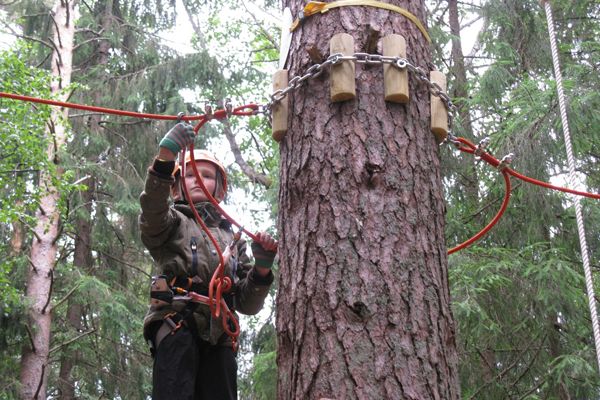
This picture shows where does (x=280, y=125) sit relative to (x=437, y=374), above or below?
above

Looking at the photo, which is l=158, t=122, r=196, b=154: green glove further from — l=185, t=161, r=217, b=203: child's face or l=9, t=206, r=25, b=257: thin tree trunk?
l=9, t=206, r=25, b=257: thin tree trunk

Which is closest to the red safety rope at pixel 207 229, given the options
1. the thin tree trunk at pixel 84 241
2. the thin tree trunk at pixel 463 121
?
the thin tree trunk at pixel 463 121

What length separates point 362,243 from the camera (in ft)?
6.49

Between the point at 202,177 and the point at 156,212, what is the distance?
1.82 feet

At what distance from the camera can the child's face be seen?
334 centimetres

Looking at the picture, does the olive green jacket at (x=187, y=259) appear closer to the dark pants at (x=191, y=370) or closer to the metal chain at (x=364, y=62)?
the dark pants at (x=191, y=370)

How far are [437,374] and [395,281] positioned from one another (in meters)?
0.26

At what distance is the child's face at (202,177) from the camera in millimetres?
3338

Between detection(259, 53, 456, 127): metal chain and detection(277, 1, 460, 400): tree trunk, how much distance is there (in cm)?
3

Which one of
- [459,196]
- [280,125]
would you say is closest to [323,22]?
[280,125]

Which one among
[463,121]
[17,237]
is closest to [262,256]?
[463,121]

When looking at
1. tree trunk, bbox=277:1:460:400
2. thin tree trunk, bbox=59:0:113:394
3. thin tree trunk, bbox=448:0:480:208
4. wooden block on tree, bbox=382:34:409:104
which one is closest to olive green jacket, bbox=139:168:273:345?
tree trunk, bbox=277:1:460:400

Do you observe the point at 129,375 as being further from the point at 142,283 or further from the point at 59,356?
the point at 142,283

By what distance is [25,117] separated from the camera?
761 centimetres
